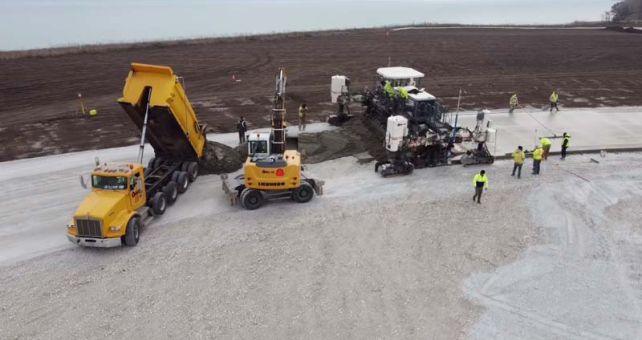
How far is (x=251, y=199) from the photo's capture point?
14.0 m

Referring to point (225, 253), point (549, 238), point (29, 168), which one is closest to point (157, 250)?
point (225, 253)

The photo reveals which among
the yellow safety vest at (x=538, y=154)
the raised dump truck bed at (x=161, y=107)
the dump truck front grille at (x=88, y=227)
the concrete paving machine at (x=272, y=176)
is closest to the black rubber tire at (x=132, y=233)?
the dump truck front grille at (x=88, y=227)

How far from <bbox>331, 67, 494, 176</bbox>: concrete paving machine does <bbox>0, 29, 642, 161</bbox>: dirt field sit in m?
5.79

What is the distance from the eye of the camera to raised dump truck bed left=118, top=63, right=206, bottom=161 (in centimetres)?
1381

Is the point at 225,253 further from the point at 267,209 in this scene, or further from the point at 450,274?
the point at 450,274

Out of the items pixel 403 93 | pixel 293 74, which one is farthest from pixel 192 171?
pixel 293 74

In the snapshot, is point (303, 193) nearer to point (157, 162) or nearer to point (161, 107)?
point (161, 107)

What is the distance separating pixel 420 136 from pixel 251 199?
21.6ft

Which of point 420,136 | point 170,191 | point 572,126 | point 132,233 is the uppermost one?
point 420,136

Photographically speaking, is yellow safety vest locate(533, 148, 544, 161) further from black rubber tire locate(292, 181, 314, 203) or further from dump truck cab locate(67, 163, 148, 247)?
dump truck cab locate(67, 163, 148, 247)

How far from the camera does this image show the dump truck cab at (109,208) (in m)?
11.4

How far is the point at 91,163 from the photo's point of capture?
1741 cm

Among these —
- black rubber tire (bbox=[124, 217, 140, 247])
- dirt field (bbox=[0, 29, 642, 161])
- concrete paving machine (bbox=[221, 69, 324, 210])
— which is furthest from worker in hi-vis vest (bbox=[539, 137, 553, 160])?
black rubber tire (bbox=[124, 217, 140, 247])

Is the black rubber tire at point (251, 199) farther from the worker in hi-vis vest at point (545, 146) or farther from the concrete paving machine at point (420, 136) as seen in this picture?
the worker in hi-vis vest at point (545, 146)
